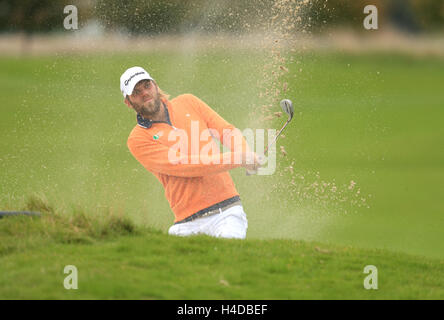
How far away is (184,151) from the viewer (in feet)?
20.0

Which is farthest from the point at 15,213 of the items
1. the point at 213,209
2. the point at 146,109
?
the point at 213,209

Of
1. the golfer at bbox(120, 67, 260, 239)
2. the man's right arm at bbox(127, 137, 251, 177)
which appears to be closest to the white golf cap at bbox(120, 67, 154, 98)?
A: the golfer at bbox(120, 67, 260, 239)

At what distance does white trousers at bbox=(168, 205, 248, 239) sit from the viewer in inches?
239

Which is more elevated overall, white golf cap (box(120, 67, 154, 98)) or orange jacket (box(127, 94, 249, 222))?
white golf cap (box(120, 67, 154, 98))

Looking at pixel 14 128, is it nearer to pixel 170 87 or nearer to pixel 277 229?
pixel 170 87

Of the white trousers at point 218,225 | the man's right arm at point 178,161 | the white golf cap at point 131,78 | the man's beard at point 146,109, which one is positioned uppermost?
the white golf cap at point 131,78

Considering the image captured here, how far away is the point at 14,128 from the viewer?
Result: 941 cm

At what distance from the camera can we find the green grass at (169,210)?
5.08 m

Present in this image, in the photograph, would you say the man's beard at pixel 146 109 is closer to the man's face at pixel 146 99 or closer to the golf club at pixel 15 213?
the man's face at pixel 146 99

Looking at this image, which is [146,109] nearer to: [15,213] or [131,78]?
[131,78]

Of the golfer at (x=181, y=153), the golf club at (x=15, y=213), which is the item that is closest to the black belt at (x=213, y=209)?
the golfer at (x=181, y=153)

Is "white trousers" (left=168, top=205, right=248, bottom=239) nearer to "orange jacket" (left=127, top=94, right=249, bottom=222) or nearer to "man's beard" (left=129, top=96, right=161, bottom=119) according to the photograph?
"orange jacket" (left=127, top=94, right=249, bottom=222)

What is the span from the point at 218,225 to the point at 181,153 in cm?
70

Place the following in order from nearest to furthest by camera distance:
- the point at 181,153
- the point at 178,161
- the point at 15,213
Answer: the point at 178,161
the point at 181,153
the point at 15,213
